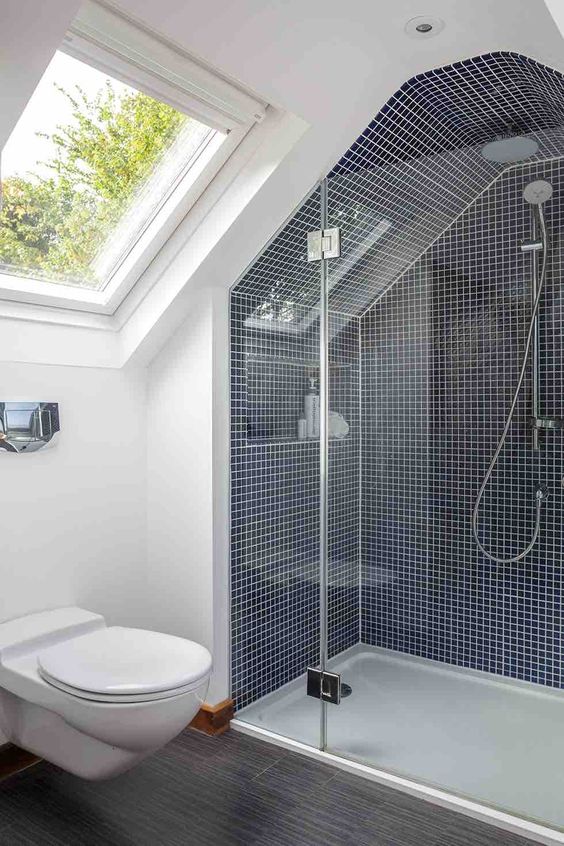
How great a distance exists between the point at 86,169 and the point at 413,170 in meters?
1.11

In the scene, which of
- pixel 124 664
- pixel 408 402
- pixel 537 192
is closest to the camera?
pixel 124 664

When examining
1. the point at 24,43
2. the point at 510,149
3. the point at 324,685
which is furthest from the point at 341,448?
the point at 24,43

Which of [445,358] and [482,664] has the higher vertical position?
[445,358]

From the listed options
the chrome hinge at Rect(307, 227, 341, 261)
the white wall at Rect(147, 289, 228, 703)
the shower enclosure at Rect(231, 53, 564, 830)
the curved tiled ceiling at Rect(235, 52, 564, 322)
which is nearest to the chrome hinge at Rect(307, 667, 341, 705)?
the shower enclosure at Rect(231, 53, 564, 830)

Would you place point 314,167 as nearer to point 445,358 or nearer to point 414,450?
point 445,358

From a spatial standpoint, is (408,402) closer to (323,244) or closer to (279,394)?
(279,394)

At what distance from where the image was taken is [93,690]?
1779 mm

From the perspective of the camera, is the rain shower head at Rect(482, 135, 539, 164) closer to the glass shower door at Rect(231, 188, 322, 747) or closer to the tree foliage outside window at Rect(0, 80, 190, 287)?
the glass shower door at Rect(231, 188, 322, 747)

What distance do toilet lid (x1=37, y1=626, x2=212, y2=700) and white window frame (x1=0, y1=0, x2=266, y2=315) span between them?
1184mm

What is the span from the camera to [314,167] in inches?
90.4

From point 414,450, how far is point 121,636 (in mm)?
1185

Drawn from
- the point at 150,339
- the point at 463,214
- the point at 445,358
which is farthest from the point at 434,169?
the point at 150,339

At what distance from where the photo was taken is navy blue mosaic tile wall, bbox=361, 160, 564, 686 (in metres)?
2.17

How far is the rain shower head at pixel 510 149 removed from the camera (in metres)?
2.09
